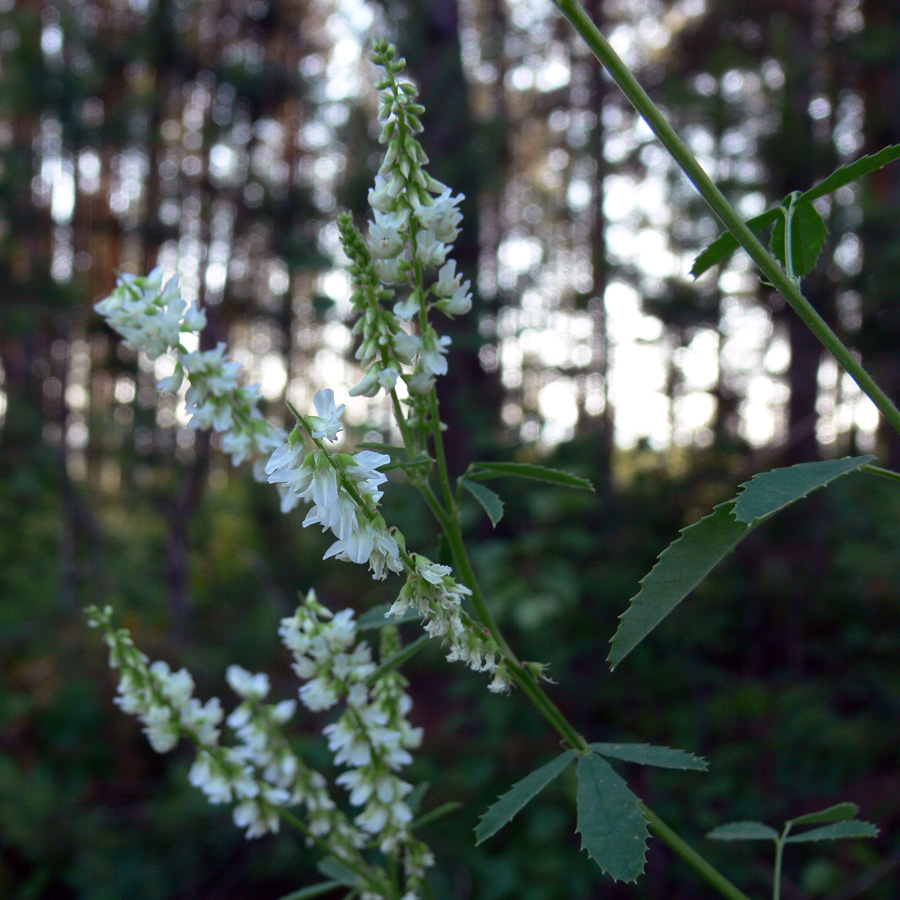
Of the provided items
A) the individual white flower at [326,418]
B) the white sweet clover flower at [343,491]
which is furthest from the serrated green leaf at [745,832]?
the individual white flower at [326,418]

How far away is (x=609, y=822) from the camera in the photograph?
72 cm

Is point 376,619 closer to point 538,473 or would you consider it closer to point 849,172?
point 538,473

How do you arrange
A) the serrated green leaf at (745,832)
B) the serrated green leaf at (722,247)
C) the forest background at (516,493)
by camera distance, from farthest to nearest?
the forest background at (516,493) → the serrated green leaf at (745,832) → the serrated green leaf at (722,247)

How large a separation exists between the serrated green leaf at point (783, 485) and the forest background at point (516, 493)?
93.8 inches

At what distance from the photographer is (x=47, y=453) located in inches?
239

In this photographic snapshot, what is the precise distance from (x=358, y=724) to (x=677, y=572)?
54 cm

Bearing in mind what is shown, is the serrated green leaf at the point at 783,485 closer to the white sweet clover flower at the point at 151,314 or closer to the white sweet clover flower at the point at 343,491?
the white sweet clover flower at the point at 343,491

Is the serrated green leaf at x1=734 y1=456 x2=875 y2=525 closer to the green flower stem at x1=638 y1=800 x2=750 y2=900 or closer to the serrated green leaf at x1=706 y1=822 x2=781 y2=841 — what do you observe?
the green flower stem at x1=638 y1=800 x2=750 y2=900

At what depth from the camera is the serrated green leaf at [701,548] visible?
63 centimetres

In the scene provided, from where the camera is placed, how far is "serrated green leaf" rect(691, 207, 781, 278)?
84 cm

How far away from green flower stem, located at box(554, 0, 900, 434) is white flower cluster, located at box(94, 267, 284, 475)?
54 cm

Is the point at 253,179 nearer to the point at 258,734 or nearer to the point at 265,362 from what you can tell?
the point at 258,734

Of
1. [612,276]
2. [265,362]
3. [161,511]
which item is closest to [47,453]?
[161,511]

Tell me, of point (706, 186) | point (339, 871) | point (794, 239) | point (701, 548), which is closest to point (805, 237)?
point (794, 239)
